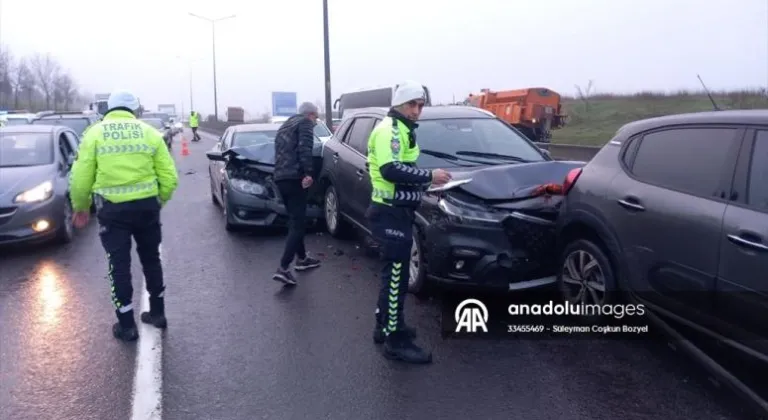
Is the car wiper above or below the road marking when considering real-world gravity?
above

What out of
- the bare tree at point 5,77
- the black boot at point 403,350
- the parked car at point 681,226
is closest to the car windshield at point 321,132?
the parked car at point 681,226

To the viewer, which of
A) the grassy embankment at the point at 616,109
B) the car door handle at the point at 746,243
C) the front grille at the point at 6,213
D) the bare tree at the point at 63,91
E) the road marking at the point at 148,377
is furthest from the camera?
the bare tree at the point at 63,91

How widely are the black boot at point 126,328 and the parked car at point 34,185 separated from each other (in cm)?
353

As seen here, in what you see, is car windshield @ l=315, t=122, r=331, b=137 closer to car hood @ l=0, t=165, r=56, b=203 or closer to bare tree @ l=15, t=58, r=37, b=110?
car hood @ l=0, t=165, r=56, b=203

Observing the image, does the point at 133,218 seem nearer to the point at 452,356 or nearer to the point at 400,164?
the point at 400,164

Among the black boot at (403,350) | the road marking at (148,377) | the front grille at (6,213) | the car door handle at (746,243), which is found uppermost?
the car door handle at (746,243)

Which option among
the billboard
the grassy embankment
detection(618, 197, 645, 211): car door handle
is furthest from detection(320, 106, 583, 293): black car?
the billboard

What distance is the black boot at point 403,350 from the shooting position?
451cm

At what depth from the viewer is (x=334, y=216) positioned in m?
8.39

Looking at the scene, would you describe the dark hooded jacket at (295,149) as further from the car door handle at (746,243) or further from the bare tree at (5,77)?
the bare tree at (5,77)

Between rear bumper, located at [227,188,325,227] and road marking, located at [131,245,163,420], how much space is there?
3541mm

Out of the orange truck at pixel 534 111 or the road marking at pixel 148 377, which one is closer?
the road marking at pixel 148 377

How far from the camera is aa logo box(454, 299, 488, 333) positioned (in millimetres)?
5199

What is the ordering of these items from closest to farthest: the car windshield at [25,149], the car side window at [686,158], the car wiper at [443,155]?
1. the car side window at [686,158]
2. the car wiper at [443,155]
3. the car windshield at [25,149]
